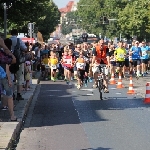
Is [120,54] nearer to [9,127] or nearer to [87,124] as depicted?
[87,124]

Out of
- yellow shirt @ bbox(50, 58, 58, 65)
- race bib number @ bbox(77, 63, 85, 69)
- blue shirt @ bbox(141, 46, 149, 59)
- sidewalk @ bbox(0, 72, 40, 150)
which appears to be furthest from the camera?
blue shirt @ bbox(141, 46, 149, 59)

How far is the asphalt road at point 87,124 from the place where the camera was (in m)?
11.0

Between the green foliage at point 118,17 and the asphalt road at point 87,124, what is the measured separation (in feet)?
196

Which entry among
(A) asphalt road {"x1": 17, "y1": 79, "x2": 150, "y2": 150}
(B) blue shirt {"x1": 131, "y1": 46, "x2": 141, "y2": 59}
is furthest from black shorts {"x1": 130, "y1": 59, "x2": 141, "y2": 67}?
(A) asphalt road {"x1": 17, "y1": 79, "x2": 150, "y2": 150}

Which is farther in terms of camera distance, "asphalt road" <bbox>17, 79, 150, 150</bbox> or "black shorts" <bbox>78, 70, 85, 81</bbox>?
"black shorts" <bbox>78, 70, 85, 81</bbox>

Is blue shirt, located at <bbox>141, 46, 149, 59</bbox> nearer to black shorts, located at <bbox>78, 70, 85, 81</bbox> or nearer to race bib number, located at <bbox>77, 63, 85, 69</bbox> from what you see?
race bib number, located at <bbox>77, 63, 85, 69</bbox>

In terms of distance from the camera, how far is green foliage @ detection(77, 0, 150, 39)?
295ft

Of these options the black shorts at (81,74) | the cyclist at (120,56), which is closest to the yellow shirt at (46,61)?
the cyclist at (120,56)

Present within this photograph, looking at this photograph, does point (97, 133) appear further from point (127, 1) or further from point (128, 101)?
point (127, 1)

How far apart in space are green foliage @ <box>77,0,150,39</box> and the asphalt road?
2352 inches

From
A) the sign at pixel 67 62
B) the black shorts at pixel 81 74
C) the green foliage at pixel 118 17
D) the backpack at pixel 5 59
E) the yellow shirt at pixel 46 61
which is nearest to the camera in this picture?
the backpack at pixel 5 59

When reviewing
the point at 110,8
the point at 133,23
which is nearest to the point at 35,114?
the point at 133,23

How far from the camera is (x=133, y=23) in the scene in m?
92.8

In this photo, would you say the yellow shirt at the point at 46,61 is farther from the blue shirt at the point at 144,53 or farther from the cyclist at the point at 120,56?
the blue shirt at the point at 144,53
